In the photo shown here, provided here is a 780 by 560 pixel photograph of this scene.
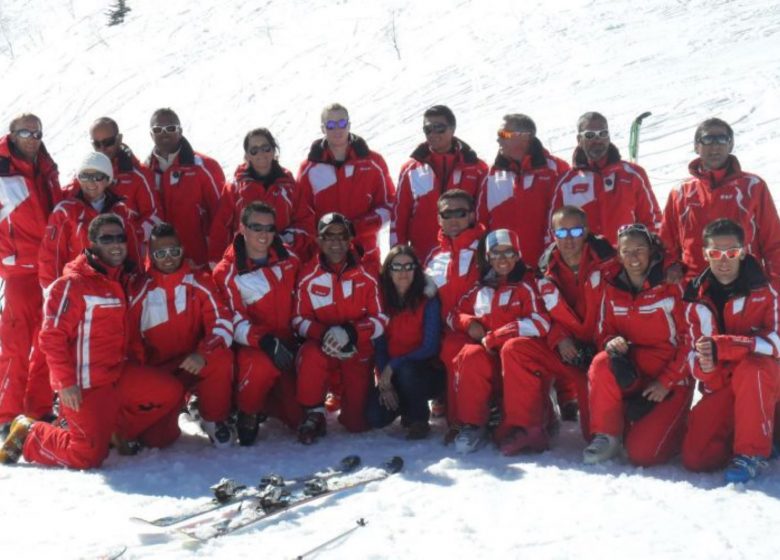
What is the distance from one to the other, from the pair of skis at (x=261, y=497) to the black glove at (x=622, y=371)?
1286 mm

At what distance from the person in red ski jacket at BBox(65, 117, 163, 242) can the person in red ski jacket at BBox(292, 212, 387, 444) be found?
4.27ft

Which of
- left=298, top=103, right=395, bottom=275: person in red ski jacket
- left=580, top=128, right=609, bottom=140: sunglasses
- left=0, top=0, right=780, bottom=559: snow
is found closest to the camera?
left=0, top=0, right=780, bottom=559: snow

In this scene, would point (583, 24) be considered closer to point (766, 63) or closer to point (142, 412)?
point (766, 63)

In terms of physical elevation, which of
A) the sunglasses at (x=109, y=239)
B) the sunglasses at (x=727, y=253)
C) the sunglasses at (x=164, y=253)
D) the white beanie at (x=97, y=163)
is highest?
the white beanie at (x=97, y=163)

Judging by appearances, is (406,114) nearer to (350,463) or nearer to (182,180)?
(182,180)

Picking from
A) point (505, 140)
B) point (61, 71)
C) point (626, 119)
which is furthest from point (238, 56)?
point (505, 140)

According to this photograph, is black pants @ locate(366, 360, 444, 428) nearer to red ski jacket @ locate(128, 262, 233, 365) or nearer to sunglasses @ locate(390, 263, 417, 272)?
sunglasses @ locate(390, 263, 417, 272)

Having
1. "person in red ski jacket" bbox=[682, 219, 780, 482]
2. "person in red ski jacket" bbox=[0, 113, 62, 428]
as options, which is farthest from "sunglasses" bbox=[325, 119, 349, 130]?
"person in red ski jacket" bbox=[682, 219, 780, 482]

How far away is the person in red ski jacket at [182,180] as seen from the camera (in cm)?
662

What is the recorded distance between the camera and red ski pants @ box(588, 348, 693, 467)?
4941mm

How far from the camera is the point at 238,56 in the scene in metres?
20.4

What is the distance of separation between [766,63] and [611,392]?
34.2ft

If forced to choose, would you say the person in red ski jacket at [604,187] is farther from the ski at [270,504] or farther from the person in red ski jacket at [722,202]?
Answer: the ski at [270,504]

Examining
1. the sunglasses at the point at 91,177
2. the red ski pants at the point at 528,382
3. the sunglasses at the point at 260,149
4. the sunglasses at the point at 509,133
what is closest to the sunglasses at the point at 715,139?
the sunglasses at the point at 509,133
